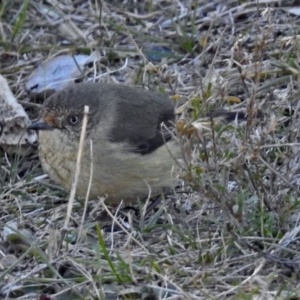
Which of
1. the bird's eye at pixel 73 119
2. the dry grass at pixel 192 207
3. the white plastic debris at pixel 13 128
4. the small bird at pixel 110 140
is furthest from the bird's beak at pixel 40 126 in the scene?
the white plastic debris at pixel 13 128

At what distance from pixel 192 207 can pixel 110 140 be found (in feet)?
2.09

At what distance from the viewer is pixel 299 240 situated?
15.6ft

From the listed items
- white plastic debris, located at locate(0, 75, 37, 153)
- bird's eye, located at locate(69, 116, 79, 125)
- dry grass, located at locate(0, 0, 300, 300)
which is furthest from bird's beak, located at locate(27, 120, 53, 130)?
white plastic debris, located at locate(0, 75, 37, 153)

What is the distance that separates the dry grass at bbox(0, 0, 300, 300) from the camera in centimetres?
443

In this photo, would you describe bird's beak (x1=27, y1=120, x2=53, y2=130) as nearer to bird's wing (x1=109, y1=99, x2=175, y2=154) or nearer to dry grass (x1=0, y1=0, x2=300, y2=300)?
bird's wing (x1=109, y1=99, x2=175, y2=154)

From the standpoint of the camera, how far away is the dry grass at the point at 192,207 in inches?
175

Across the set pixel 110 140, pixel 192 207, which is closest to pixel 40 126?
pixel 110 140

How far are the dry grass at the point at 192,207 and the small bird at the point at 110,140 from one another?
0.66 ft

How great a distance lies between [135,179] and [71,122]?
0.55 meters

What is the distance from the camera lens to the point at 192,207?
551cm

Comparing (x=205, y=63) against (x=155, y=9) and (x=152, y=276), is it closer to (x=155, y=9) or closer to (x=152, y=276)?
(x=155, y=9)

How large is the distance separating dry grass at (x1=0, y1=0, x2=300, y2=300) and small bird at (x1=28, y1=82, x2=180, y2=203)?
20cm

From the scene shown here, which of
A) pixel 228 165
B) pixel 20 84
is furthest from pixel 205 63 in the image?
pixel 228 165

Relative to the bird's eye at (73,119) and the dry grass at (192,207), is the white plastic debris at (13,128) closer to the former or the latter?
the dry grass at (192,207)
